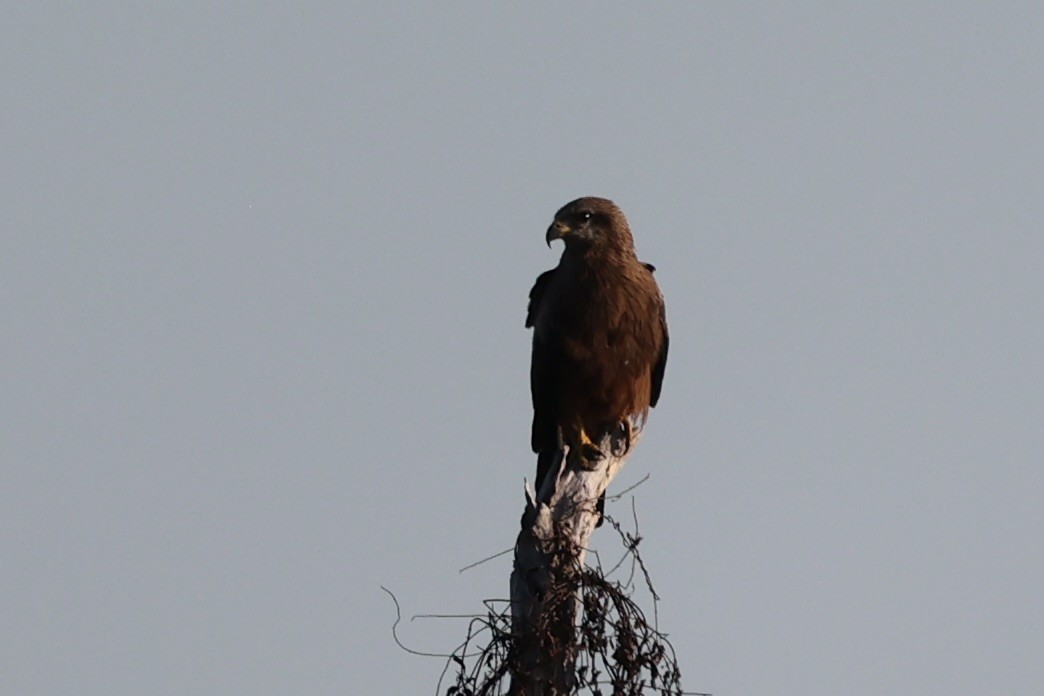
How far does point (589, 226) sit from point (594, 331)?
0.54 meters

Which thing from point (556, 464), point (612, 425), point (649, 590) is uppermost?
point (612, 425)

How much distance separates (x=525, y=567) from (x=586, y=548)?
26cm

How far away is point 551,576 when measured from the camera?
5.70 meters

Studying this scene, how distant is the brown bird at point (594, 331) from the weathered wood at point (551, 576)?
151 centimetres

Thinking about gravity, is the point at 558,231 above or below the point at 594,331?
above

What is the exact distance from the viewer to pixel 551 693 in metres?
5.37

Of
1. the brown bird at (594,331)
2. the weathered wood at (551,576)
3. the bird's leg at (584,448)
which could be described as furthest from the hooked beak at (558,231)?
the weathered wood at (551,576)

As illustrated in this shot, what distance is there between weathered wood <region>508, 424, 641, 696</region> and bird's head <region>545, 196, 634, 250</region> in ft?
6.14

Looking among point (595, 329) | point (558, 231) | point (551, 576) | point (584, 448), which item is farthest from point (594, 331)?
point (551, 576)

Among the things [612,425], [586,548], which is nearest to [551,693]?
[586,548]

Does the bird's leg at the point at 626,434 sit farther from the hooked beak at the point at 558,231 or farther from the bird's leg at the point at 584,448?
the hooked beak at the point at 558,231

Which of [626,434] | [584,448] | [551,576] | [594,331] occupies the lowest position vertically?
[551,576]

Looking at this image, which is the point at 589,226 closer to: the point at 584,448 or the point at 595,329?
the point at 595,329

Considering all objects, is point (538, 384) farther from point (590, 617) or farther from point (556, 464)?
point (590, 617)
